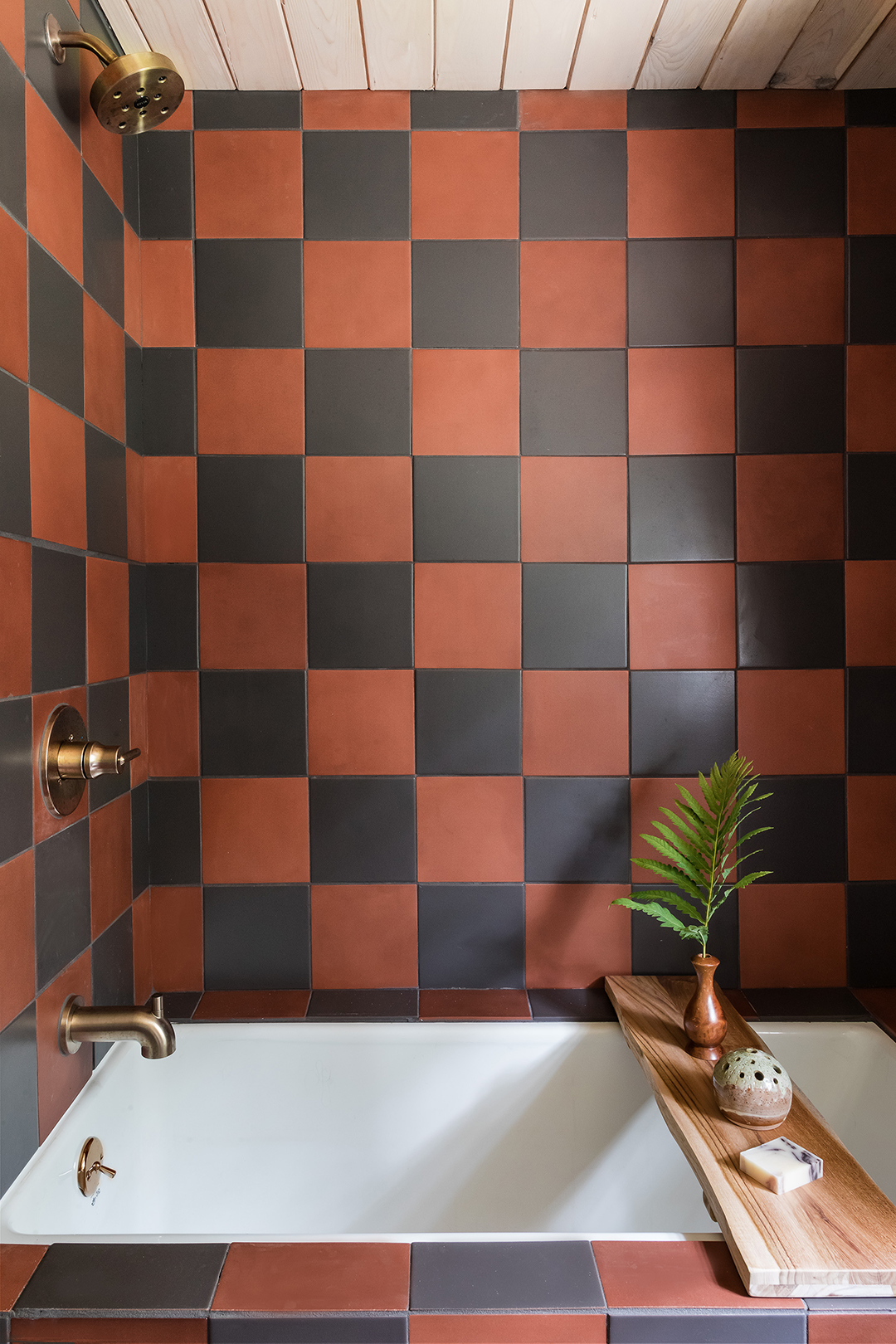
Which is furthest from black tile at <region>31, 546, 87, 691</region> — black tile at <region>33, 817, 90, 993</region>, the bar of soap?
the bar of soap

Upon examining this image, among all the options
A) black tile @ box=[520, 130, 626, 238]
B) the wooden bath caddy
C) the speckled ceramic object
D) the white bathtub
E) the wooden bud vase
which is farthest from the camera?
black tile @ box=[520, 130, 626, 238]

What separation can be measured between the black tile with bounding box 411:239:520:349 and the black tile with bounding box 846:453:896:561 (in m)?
0.70

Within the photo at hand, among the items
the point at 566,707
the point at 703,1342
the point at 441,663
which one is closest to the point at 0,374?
the point at 441,663

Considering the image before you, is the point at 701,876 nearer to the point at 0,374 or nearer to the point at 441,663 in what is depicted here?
the point at 441,663

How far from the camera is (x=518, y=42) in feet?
4.59

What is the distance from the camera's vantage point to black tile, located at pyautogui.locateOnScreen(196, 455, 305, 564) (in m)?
1.56

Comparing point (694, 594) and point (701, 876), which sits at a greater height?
point (694, 594)

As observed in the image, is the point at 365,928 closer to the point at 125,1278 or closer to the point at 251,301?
the point at 125,1278

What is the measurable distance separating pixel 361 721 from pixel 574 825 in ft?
1.51

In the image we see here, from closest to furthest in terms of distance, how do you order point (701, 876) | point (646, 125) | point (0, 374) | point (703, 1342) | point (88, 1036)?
point (703, 1342), point (0, 374), point (88, 1036), point (701, 876), point (646, 125)

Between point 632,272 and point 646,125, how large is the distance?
27cm

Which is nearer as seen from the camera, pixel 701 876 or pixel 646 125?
pixel 701 876

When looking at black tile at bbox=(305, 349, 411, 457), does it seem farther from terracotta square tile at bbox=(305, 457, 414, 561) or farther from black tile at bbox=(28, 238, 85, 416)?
black tile at bbox=(28, 238, 85, 416)

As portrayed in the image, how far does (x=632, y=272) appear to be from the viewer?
1553 mm
